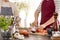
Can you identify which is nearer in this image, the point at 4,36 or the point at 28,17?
the point at 4,36

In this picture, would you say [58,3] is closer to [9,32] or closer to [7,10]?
[7,10]

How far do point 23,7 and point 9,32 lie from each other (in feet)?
8.96

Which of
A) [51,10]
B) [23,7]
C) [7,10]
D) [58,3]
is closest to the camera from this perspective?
[7,10]

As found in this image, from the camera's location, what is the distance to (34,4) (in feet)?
14.7

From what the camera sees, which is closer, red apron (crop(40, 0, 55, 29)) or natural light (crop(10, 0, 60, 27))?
red apron (crop(40, 0, 55, 29))

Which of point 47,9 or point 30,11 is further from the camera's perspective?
point 30,11

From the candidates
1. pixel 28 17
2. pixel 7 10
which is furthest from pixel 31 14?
pixel 7 10

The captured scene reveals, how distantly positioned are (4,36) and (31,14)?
283 centimetres

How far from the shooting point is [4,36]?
1.72 metres

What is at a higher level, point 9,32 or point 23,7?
point 23,7

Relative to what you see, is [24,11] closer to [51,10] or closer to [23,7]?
[23,7]

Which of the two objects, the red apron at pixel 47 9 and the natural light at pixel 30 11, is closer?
the red apron at pixel 47 9

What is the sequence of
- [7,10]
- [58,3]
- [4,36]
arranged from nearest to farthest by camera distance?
[4,36]
[7,10]
[58,3]

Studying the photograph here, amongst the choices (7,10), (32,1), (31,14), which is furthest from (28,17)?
(7,10)
